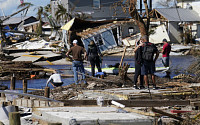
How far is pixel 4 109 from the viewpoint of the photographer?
10211mm

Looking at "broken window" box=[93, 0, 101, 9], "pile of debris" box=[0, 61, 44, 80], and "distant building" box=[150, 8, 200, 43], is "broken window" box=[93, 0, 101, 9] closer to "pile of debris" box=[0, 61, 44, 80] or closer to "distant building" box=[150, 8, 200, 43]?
"distant building" box=[150, 8, 200, 43]

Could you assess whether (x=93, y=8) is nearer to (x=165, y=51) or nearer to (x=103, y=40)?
(x=103, y=40)

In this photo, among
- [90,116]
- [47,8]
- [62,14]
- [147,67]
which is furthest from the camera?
[47,8]

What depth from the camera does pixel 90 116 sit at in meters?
8.06

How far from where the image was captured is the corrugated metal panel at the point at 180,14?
2033 inches

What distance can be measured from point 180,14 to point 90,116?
157 feet

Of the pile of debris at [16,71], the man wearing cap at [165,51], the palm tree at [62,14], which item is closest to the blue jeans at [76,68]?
the man wearing cap at [165,51]

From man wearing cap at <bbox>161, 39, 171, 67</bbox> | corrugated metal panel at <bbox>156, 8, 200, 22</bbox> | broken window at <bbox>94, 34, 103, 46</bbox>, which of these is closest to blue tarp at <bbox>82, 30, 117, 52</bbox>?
broken window at <bbox>94, 34, 103, 46</bbox>

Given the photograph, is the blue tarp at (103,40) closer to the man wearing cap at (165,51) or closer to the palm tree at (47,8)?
the man wearing cap at (165,51)

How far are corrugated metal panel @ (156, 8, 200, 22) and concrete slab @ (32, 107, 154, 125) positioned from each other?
42737 mm

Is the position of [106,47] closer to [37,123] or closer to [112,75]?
[112,75]

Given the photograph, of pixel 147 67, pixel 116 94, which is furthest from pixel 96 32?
pixel 116 94

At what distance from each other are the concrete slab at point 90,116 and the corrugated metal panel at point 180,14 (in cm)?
4274

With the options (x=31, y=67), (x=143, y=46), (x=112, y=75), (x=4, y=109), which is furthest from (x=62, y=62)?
(x=4, y=109)
